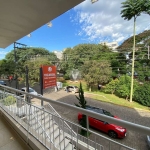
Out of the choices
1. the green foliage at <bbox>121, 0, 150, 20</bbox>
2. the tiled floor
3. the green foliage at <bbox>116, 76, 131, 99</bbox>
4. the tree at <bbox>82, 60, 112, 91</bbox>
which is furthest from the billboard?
the green foliage at <bbox>121, 0, 150, 20</bbox>

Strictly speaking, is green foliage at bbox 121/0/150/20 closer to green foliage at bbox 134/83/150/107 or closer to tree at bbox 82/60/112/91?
tree at bbox 82/60/112/91

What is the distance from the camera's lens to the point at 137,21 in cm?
966

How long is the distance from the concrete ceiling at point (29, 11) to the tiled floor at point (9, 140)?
165 cm

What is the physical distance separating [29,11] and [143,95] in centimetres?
978

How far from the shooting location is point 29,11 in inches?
59.4

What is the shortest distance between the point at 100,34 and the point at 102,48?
8718mm

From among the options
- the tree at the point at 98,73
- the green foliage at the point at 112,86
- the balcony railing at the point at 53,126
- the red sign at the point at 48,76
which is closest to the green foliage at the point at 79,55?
the tree at the point at 98,73

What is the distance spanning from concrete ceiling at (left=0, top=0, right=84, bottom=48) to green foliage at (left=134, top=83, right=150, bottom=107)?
9.25 metres

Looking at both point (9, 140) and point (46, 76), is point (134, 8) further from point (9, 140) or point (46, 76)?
point (9, 140)

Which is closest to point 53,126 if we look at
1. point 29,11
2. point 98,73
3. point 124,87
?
point 29,11

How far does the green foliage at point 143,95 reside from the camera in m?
8.42

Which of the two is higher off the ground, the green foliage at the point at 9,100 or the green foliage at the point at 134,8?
the green foliage at the point at 134,8

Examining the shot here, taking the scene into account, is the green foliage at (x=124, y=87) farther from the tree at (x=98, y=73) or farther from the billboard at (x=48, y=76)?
the billboard at (x=48, y=76)

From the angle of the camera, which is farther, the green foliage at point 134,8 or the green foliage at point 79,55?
the green foliage at point 79,55
